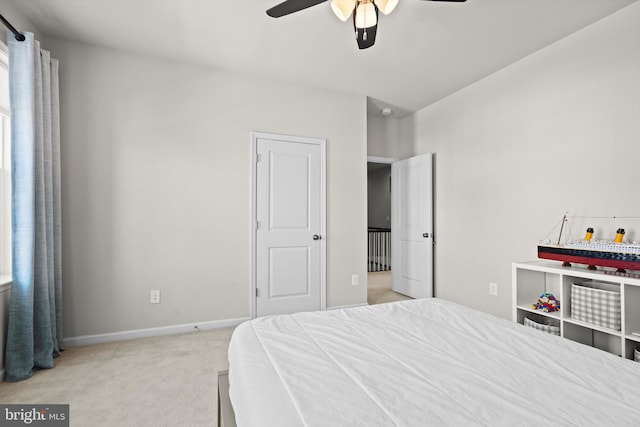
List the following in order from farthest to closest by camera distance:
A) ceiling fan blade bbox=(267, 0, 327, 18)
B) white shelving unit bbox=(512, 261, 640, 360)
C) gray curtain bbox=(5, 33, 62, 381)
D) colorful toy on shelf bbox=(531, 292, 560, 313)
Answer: colorful toy on shelf bbox=(531, 292, 560, 313) < gray curtain bbox=(5, 33, 62, 381) < white shelving unit bbox=(512, 261, 640, 360) < ceiling fan blade bbox=(267, 0, 327, 18)

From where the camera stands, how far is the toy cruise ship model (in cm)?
202

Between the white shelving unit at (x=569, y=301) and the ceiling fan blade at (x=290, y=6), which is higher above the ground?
the ceiling fan blade at (x=290, y=6)

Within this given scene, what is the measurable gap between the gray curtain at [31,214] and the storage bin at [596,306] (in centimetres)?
384

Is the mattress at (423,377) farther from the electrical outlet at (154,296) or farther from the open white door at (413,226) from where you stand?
the open white door at (413,226)

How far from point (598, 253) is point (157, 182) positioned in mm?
3624

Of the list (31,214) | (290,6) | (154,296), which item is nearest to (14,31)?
(31,214)

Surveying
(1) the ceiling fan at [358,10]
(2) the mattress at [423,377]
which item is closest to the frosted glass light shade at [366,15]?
(1) the ceiling fan at [358,10]

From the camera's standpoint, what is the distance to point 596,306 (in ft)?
7.04

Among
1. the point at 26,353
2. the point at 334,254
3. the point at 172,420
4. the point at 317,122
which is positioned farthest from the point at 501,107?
the point at 26,353

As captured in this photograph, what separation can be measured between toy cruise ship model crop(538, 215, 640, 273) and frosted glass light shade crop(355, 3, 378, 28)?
2.09 meters

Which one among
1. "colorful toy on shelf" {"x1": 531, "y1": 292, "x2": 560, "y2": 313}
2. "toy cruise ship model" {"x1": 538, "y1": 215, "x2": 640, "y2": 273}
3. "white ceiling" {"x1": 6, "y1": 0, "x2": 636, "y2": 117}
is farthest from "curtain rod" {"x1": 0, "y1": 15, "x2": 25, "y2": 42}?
"colorful toy on shelf" {"x1": 531, "y1": 292, "x2": 560, "y2": 313}

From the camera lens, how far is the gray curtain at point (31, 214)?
2232 mm

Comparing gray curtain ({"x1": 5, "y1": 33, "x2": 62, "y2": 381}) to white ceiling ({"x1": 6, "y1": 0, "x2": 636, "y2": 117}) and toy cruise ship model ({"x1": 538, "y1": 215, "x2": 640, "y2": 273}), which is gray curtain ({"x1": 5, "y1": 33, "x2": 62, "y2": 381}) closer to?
white ceiling ({"x1": 6, "y1": 0, "x2": 636, "y2": 117})

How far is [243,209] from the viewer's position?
11.2 ft
